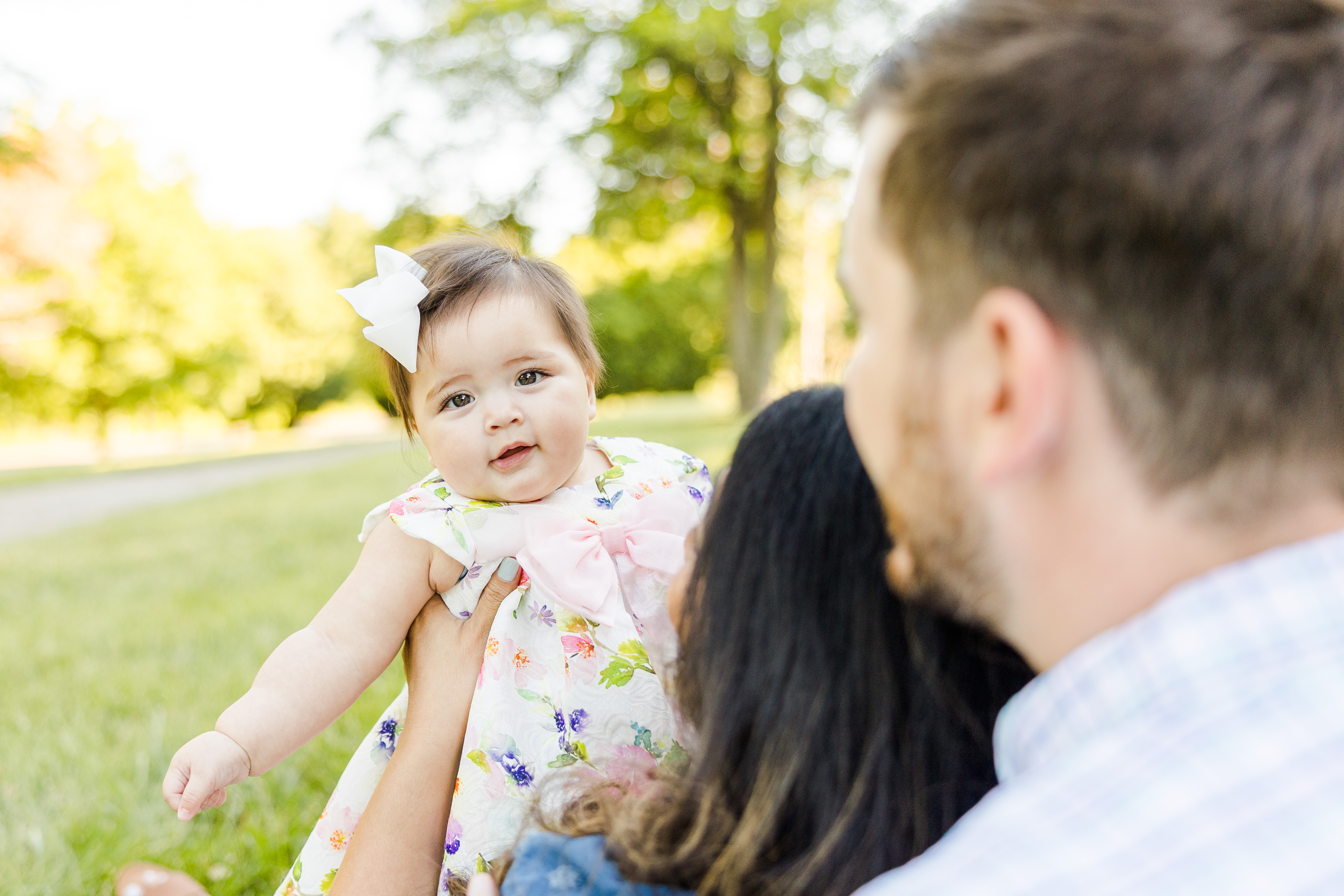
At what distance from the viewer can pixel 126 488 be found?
1445 centimetres

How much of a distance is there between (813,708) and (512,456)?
2.96 feet

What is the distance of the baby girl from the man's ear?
34.0 inches

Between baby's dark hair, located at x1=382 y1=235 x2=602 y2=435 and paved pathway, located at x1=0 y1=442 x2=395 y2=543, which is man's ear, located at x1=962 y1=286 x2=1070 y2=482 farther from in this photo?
paved pathway, located at x1=0 y1=442 x2=395 y2=543

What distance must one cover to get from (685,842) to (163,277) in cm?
2417

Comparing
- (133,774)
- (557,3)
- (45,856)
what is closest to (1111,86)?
(45,856)

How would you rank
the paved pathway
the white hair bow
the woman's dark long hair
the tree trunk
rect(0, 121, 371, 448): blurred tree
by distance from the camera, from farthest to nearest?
the tree trunk
rect(0, 121, 371, 448): blurred tree
the paved pathway
the white hair bow
the woman's dark long hair

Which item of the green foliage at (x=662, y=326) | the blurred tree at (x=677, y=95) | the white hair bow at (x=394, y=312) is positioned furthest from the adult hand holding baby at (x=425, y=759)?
the green foliage at (x=662, y=326)

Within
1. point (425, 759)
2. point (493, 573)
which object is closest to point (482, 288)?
point (493, 573)

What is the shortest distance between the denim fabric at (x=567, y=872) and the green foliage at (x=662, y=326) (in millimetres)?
23703

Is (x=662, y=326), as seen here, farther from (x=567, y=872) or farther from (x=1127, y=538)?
(x=1127, y=538)

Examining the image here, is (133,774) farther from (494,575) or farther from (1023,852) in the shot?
(1023,852)

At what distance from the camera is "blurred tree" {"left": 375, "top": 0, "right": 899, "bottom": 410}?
716 inches

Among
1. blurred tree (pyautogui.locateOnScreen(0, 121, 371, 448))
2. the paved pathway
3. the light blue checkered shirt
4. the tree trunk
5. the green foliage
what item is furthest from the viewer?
the green foliage

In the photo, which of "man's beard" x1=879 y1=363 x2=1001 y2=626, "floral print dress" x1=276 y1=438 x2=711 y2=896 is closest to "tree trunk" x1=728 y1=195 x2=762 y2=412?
"floral print dress" x1=276 y1=438 x2=711 y2=896
